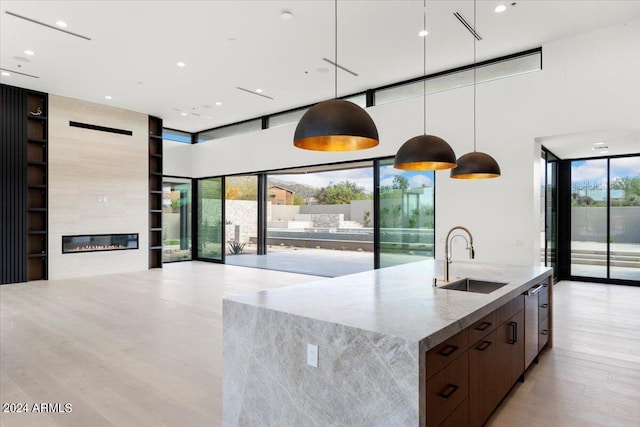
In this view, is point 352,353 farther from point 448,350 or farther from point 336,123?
point 336,123

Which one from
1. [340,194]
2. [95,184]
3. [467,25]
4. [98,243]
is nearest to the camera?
[467,25]

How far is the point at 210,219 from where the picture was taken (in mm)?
11570

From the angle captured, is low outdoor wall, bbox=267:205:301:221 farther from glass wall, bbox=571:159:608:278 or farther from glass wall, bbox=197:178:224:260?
glass wall, bbox=571:159:608:278

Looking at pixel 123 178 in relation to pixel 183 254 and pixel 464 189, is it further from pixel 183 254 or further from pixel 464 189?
pixel 464 189

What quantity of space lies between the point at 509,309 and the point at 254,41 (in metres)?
4.93

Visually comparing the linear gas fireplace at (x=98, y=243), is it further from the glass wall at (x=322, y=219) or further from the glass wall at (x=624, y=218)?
the glass wall at (x=624, y=218)

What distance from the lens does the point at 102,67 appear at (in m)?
6.80

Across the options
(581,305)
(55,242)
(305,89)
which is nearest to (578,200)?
(581,305)

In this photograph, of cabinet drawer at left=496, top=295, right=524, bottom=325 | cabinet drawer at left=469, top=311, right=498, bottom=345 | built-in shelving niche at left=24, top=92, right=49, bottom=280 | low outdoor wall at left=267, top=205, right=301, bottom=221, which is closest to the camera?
cabinet drawer at left=469, top=311, right=498, bottom=345

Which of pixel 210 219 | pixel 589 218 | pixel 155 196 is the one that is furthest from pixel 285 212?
pixel 589 218

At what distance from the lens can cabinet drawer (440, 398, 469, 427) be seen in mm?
1994

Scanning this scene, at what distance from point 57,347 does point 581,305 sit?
23.2 feet

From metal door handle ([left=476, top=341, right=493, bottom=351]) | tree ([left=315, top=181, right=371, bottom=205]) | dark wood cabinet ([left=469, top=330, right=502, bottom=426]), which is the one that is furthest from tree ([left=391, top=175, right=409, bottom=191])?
metal door handle ([left=476, top=341, right=493, bottom=351])

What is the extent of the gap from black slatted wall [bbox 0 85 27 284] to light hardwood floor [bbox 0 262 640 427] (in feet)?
4.00
